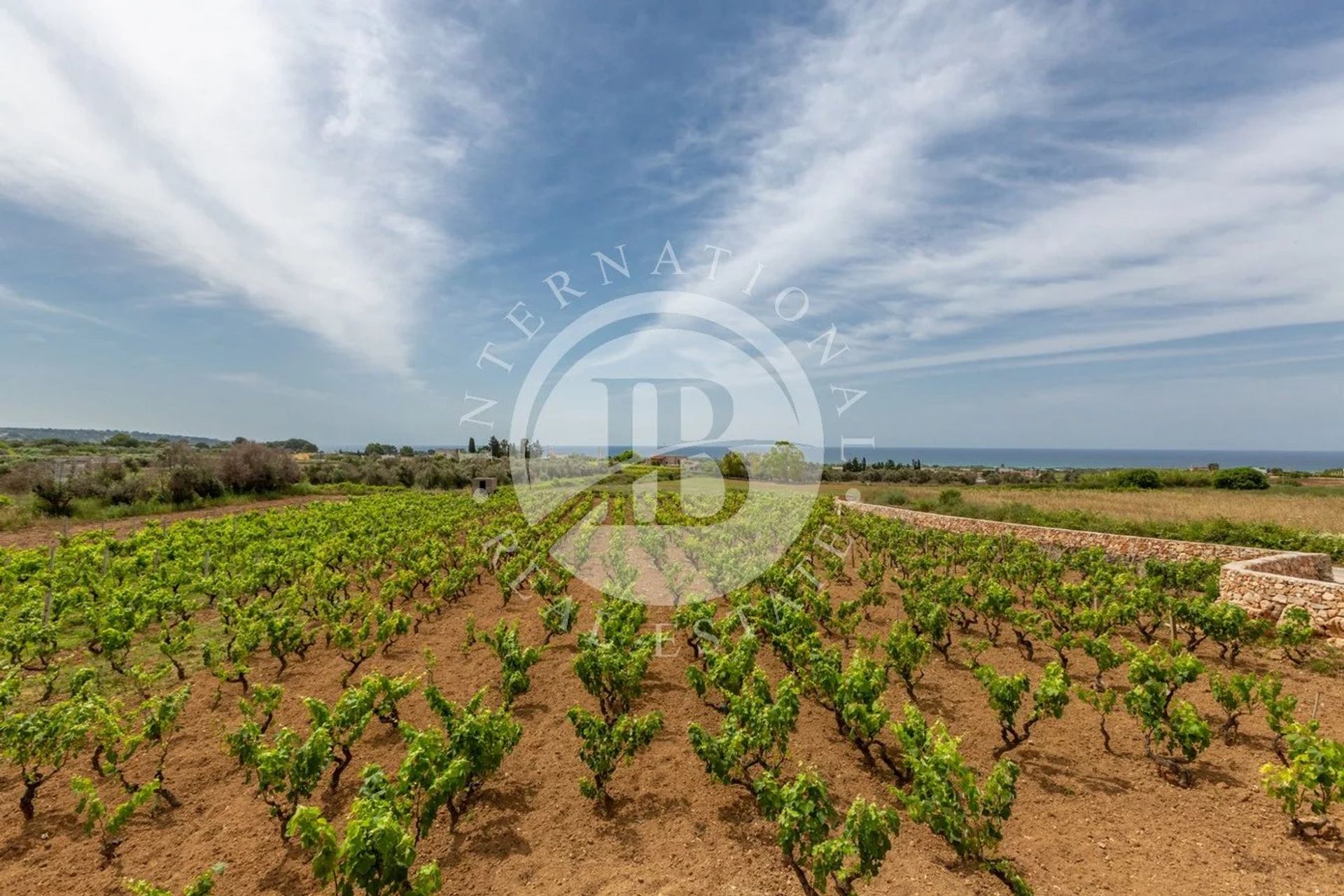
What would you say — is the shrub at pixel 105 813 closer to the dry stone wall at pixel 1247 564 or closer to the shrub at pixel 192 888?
the shrub at pixel 192 888

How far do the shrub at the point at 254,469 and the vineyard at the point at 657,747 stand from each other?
28.5 m

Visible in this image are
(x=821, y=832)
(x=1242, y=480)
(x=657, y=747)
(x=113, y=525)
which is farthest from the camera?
(x=1242, y=480)

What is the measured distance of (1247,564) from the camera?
1341 centimetres

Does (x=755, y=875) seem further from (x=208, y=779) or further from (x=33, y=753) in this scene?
Result: (x=33, y=753)

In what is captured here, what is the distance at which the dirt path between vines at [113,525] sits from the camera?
21.1 metres

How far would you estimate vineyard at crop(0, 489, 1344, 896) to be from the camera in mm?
4859

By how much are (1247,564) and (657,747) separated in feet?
49.9

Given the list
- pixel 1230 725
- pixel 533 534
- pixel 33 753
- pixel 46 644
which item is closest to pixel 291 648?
pixel 46 644

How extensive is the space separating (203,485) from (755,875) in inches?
1628

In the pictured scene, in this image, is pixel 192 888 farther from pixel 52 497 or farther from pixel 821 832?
pixel 52 497

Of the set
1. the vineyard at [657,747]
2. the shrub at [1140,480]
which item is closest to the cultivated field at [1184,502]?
the shrub at [1140,480]

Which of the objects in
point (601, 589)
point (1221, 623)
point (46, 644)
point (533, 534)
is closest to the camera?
point (46, 644)

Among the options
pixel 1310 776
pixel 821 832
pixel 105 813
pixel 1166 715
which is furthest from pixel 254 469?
pixel 1310 776

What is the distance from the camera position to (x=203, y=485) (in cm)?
3428
